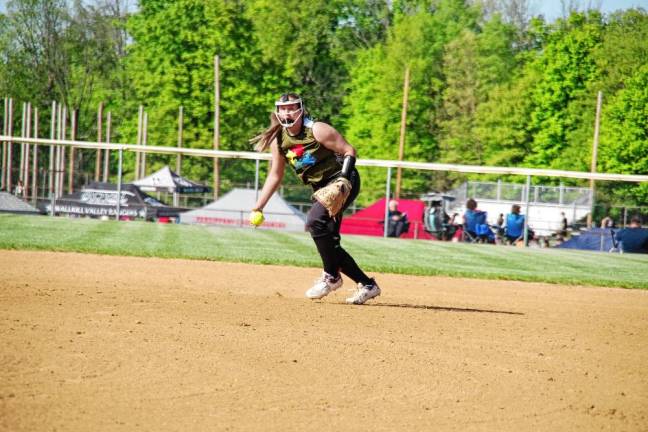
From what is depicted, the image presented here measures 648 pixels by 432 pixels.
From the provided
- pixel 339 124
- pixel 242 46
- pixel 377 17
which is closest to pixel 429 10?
pixel 377 17

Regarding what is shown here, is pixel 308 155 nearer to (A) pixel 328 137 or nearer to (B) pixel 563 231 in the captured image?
(A) pixel 328 137

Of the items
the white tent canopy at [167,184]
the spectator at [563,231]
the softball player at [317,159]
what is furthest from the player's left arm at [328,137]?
the white tent canopy at [167,184]

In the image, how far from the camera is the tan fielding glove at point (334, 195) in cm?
852

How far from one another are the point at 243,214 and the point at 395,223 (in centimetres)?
511

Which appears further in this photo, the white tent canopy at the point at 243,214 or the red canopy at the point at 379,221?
the red canopy at the point at 379,221

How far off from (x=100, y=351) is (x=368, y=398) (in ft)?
6.04

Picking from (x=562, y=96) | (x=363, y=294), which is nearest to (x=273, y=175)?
(x=363, y=294)

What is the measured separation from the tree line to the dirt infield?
1260 inches

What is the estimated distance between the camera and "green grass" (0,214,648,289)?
14.5 metres

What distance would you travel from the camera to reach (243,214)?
2889cm

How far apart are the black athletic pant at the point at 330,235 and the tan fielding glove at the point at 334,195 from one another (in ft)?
0.28

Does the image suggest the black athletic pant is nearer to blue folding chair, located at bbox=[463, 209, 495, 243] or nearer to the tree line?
blue folding chair, located at bbox=[463, 209, 495, 243]

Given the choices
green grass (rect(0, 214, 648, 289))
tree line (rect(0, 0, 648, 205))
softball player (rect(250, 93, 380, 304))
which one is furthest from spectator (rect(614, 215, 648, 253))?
softball player (rect(250, 93, 380, 304))

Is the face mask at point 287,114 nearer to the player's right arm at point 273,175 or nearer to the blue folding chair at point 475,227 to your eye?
the player's right arm at point 273,175
